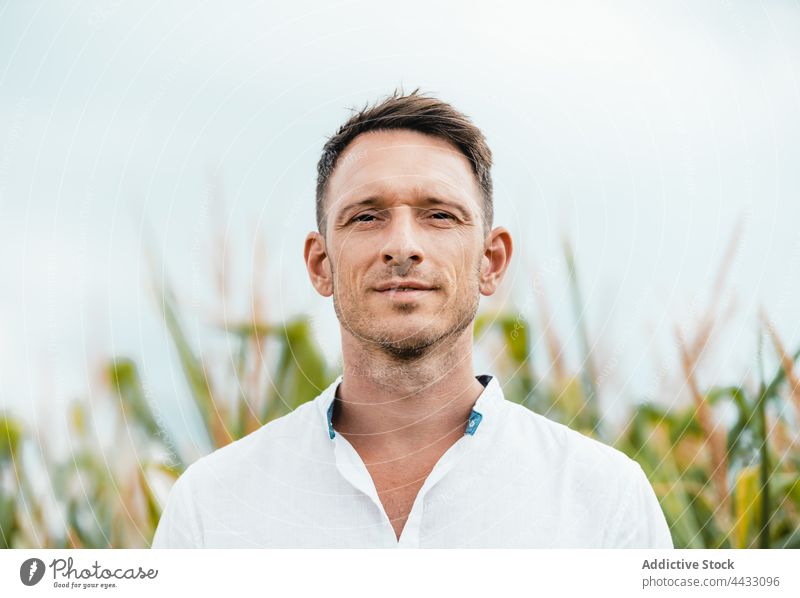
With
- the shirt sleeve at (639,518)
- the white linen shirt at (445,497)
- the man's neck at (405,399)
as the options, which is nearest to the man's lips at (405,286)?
the man's neck at (405,399)

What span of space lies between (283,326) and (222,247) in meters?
0.21

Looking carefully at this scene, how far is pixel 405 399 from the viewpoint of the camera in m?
1.68

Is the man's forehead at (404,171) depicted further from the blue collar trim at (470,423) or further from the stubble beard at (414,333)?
the blue collar trim at (470,423)

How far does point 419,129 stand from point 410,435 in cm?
55

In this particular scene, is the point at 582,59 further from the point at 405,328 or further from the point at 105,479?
the point at 105,479

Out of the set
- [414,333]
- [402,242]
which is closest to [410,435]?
[414,333]

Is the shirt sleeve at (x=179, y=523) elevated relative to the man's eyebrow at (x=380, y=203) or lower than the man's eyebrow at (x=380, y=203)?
lower

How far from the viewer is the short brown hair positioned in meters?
1.68

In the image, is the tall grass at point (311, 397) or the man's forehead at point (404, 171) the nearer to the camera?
the man's forehead at point (404, 171)

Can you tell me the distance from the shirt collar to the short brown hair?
0.94ft

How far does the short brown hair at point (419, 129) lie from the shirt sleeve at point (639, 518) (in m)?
0.53

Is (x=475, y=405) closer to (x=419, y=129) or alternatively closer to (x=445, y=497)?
(x=445, y=497)

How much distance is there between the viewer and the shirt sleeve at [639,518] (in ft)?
5.46
